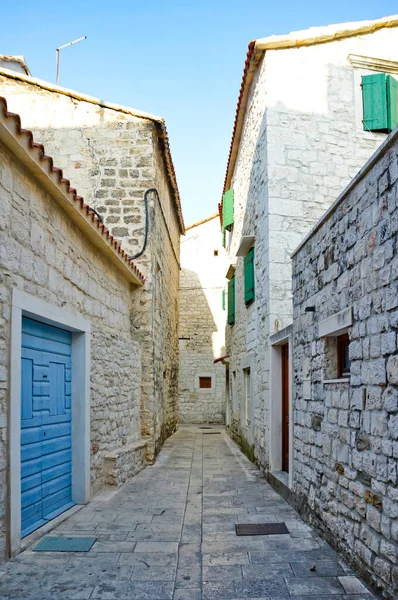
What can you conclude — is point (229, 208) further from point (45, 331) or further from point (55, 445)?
point (55, 445)

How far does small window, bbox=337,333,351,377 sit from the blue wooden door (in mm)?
2789

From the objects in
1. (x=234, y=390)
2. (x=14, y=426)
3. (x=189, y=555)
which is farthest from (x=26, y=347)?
(x=234, y=390)

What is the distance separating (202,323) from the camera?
19844 mm

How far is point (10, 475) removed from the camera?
382cm

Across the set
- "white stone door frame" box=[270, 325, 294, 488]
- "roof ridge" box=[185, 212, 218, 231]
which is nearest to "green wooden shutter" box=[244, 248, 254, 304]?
"white stone door frame" box=[270, 325, 294, 488]

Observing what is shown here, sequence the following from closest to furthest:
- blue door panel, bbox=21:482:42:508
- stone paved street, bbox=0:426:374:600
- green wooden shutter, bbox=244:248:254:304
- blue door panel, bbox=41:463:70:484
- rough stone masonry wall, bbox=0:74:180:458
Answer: stone paved street, bbox=0:426:374:600, blue door panel, bbox=21:482:42:508, blue door panel, bbox=41:463:70:484, rough stone masonry wall, bbox=0:74:180:458, green wooden shutter, bbox=244:248:254:304

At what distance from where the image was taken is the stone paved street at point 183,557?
11.4 ft

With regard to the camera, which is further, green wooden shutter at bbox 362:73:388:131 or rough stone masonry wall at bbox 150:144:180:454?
rough stone masonry wall at bbox 150:144:180:454

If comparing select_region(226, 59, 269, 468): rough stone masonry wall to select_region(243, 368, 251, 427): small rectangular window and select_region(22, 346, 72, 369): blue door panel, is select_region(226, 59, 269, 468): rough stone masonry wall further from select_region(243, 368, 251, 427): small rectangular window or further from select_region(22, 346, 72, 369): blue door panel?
select_region(22, 346, 72, 369): blue door panel

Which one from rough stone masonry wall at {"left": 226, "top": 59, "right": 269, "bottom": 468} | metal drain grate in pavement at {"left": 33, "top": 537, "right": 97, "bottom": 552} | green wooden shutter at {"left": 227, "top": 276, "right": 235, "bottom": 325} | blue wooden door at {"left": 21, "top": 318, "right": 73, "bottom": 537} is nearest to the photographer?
metal drain grate in pavement at {"left": 33, "top": 537, "right": 97, "bottom": 552}

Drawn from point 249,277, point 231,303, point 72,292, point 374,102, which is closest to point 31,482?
A: point 72,292

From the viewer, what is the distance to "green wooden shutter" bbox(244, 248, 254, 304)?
9.26 metres

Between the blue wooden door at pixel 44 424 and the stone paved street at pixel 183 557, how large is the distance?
294mm

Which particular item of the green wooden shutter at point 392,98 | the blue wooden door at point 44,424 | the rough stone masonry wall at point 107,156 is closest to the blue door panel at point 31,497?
the blue wooden door at point 44,424
